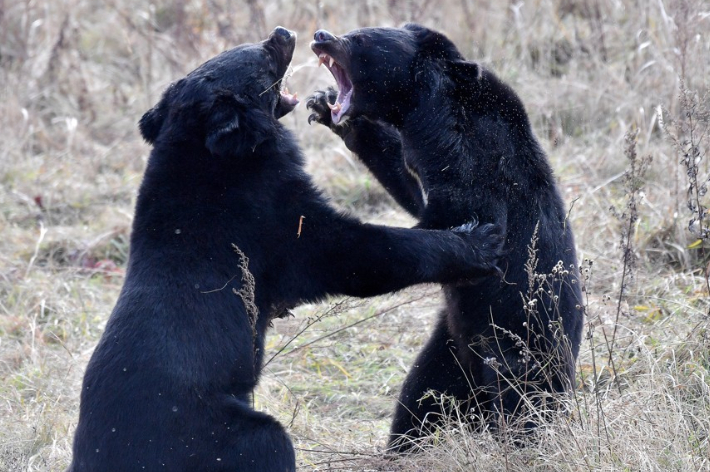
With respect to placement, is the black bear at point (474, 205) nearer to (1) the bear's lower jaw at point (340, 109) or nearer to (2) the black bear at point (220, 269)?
(1) the bear's lower jaw at point (340, 109)

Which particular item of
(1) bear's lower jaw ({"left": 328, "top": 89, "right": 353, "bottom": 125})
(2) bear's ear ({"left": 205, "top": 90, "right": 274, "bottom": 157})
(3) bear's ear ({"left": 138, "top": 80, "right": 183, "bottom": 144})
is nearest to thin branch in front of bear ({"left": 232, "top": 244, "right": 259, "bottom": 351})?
(2) bear's ear ({"left": 205, "top": 90, "right": 274, "bottom": 157})

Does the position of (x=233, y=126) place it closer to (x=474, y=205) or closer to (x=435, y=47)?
(x=474, y=205)

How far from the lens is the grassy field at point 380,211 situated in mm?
3889

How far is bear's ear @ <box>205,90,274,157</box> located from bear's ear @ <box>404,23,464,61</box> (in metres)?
0.96

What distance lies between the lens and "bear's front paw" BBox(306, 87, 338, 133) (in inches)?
177

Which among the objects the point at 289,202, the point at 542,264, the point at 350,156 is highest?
the point at 289,202

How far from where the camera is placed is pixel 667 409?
3707 mm

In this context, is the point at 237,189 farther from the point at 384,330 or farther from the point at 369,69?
the point at 384,330

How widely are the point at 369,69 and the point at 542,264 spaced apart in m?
1.28

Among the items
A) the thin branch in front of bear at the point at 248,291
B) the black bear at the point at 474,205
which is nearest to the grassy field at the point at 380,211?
the black bear at the point at 474,205

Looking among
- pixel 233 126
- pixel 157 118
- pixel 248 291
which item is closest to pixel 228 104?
pixel 233 126

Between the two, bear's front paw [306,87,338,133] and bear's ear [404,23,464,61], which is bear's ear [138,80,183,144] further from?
bear's ear [404,23,464,61]

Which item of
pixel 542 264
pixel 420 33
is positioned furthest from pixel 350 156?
pixel 542 264

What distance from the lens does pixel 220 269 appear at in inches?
138
